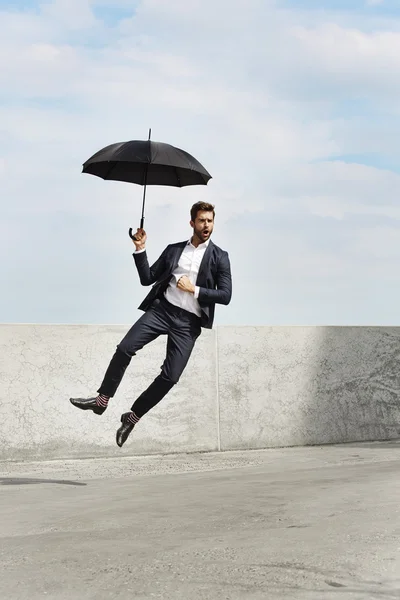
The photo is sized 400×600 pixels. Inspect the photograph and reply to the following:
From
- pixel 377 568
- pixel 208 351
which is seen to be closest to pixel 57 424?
pixel 208 351

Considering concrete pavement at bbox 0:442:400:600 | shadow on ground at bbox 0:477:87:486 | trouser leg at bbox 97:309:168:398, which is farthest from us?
shadow on ground at bbox 0:477:87:486

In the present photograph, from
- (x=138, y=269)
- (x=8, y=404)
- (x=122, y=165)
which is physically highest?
(x=122, y=165)

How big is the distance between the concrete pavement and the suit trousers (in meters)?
0.88

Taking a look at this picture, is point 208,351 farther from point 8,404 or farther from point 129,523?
point 129,523

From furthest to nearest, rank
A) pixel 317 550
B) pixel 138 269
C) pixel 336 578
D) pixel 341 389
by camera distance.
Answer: pixel 341 389 → pixel 138 269 → pixel 317 550 → pixel 336 578

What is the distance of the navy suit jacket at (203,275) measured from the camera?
25.4 ft

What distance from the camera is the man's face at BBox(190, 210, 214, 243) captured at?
7.73 meters

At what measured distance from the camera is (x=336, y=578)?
4375 mm

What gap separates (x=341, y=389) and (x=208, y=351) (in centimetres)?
198

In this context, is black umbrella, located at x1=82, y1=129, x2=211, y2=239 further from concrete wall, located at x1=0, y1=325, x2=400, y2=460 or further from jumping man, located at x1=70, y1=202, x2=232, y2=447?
concrete wall, located at x1=0, y1=325, x2=400, y2=460

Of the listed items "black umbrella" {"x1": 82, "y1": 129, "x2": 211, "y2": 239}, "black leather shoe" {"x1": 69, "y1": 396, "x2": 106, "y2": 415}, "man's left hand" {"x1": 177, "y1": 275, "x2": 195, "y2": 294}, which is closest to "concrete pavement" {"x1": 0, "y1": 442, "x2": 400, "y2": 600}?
"black leather shoe" {"x1": 69, "y1": 396, "x2": 106, "y2": 415}

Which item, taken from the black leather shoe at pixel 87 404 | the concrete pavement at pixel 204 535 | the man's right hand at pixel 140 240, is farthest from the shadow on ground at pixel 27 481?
the man's right hand at pixel 140 240

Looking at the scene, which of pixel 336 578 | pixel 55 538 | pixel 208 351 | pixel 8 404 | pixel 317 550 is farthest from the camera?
pixel 208 351

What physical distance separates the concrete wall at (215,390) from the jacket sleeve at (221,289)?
10.8 ft
